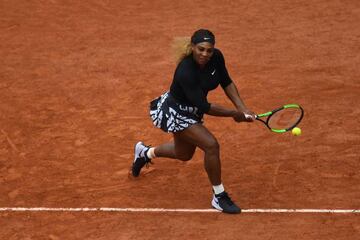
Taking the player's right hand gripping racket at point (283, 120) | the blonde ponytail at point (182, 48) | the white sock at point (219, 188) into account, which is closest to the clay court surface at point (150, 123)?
the white sock at point (219, 188)

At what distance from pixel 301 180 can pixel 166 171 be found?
5.60ft

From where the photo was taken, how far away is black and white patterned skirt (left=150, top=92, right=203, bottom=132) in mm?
6957

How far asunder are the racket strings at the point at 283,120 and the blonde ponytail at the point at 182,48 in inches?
51.3

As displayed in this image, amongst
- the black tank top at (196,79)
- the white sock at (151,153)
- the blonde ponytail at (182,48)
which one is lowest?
the white sock at (151,153)

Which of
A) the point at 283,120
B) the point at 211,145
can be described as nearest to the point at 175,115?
the point at 211,145

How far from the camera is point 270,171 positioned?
26.3 feet

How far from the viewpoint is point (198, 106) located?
21.9 ft

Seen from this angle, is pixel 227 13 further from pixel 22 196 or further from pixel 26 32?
pixel 22 196

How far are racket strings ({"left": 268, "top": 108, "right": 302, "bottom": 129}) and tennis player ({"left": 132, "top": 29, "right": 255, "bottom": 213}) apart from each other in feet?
1.58

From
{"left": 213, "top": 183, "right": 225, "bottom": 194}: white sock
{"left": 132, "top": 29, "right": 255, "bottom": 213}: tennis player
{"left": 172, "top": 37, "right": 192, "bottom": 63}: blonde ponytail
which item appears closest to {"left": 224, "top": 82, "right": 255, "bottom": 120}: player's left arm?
{"left": 132, "top": 29, "right": 255, "bottom": 213}: tennis player

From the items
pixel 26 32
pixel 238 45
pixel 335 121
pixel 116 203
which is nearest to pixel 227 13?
pixel 238 45

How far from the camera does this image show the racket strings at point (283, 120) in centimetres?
740

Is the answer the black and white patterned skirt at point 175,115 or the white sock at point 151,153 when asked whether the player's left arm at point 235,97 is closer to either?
the black and white patterned skirt at point 175,115

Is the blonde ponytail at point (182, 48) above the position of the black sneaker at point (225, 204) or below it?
above
